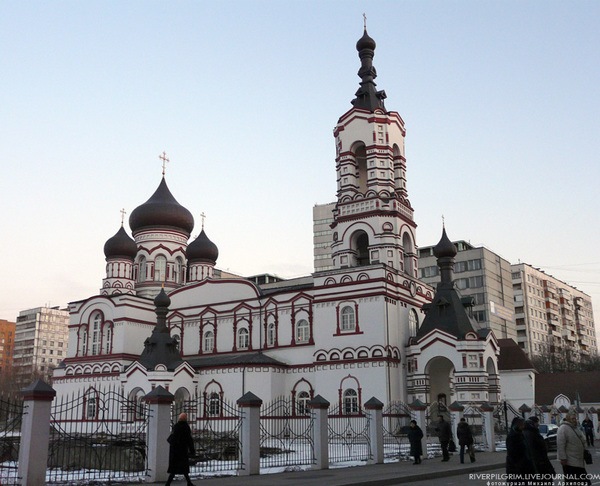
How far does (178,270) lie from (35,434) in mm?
35060

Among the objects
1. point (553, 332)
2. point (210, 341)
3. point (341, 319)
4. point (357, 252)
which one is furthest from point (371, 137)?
point (553, 332)

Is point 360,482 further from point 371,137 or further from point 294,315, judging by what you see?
point 371,137

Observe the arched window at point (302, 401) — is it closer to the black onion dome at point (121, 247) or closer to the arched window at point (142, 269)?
the arched window at point (142, 269)

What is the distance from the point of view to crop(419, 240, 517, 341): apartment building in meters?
70.5

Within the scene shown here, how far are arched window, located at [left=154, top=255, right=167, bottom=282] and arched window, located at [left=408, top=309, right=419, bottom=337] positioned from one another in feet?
64.0

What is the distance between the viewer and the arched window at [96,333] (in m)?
42.2

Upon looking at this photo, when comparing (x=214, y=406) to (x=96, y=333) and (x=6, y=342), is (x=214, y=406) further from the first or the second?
(x=6, y=342)

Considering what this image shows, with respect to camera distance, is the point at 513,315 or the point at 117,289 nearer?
the point at 117,289

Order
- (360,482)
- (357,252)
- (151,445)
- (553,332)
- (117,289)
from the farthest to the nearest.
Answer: (553,332)
(117,289)
(357,252)
(151,445)
(360,482)

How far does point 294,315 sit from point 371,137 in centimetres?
1089

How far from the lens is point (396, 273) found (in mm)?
34875

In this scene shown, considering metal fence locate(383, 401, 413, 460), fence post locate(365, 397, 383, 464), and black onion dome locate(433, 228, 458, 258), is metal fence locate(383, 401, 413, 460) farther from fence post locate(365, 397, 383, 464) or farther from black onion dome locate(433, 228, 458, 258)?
fence post locate(365, 397, 383, 464)

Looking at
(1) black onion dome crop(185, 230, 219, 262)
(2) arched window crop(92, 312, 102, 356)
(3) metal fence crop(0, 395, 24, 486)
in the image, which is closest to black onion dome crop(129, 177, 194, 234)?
(1) black onion dome crop(185, 230, 219, 262)

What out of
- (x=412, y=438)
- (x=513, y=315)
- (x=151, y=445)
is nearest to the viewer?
(x=151, y=445)
